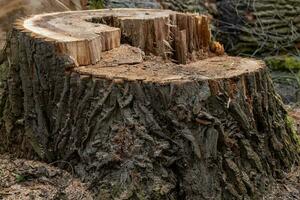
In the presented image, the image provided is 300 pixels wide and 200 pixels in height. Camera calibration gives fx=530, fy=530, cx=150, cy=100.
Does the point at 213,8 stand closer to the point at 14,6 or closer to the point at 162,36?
the point at 14,6

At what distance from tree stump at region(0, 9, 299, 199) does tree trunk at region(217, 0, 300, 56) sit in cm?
321

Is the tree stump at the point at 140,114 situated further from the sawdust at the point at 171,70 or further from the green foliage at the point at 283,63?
the green foliage at the point at 283,63

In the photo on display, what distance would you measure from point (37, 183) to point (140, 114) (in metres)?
0.74

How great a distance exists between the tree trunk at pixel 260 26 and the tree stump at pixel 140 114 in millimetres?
3206

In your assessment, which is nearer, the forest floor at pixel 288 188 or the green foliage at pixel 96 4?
the forest floor at pixel 288 188

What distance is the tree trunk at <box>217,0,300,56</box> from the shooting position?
6.42m

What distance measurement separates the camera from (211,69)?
303cm

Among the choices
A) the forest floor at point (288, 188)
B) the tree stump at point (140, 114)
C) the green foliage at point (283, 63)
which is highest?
the tree stump at point (140, 114)

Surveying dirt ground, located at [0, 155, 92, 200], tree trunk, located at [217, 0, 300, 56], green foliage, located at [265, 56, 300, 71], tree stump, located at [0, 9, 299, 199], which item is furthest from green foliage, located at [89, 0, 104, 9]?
dirt ground, located at [0, 155, 92, 200]

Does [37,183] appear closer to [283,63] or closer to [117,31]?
[117,31]

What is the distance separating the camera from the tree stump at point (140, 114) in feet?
8.74

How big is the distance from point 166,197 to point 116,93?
58 cm

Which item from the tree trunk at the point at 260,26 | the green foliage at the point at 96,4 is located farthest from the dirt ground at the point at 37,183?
the tree trunk at the point at 260,26

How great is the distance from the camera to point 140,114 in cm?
270
